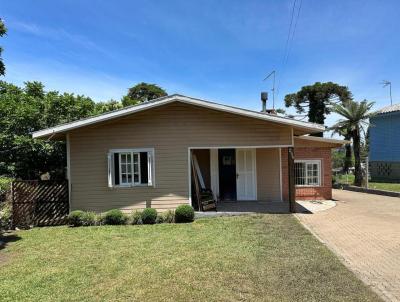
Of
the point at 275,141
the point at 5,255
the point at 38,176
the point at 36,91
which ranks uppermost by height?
the point at 36,91

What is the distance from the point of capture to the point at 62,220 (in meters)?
12.1

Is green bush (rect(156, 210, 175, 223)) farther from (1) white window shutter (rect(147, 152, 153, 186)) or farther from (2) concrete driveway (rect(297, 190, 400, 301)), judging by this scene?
(2) concrete driveway (rect(297, 190, 400, 301))

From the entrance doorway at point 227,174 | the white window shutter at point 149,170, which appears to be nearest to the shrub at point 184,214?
the white window shutter at point 149,170

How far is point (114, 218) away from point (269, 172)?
6903 millimetres

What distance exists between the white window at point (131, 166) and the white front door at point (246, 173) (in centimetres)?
432

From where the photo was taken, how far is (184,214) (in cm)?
1152

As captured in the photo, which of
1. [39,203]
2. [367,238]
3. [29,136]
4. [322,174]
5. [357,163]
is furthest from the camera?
[357,163]

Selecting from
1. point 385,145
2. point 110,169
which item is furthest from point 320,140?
point 385,145

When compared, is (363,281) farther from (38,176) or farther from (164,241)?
(38,176)

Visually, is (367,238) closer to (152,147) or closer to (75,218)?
(152,147)

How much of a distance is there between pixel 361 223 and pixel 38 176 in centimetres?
1449

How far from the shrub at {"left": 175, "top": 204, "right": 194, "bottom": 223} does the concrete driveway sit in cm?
355

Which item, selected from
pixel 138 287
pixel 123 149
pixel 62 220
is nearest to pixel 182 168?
pixel 123 149

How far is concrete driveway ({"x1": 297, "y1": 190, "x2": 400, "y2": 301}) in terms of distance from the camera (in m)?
5.96
